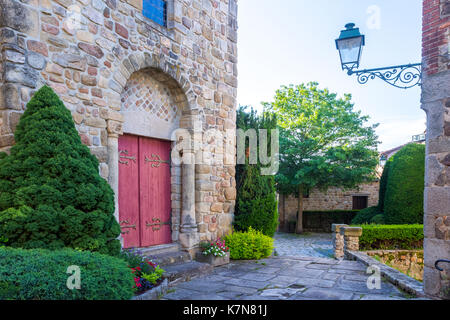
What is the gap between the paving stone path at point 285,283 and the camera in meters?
3.91

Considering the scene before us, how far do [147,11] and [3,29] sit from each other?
2.42 meters

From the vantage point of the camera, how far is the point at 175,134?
18.6 feet

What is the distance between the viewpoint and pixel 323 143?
15.2 meters

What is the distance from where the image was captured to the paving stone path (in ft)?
12.8

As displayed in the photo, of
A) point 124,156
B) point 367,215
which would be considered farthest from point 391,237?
point 124,156

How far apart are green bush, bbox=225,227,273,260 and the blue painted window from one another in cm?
413

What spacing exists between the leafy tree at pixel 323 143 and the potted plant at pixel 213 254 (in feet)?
30.8

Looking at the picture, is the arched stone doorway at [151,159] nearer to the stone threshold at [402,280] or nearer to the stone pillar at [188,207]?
the stone pillar at [188,207]

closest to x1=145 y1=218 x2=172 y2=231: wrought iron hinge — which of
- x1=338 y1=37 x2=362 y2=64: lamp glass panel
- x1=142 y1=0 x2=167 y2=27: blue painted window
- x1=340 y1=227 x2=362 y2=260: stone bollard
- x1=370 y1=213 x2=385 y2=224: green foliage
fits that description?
x1=142 y1=0 x2=167 y2=27: blue painted window

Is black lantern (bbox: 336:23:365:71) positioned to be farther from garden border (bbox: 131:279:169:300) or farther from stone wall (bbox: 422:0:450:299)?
→ garden border (bbox: 131:279:169:300)

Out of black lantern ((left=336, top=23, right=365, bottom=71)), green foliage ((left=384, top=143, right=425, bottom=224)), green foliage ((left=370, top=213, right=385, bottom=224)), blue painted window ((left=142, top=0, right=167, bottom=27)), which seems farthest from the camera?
green foliage ((left=370, top=213, right=385, bottom=224))

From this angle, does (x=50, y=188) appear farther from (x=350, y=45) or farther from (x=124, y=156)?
(x=350, y=45)

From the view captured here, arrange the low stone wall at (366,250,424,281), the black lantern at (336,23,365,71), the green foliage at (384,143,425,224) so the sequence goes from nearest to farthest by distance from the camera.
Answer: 1. the black lantern at (336,23,365,71)
2. the low stone wall at (366,250,424,281)
3. the green foliage at (384,143,425,224)

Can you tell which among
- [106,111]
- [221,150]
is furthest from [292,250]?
[106,111]
